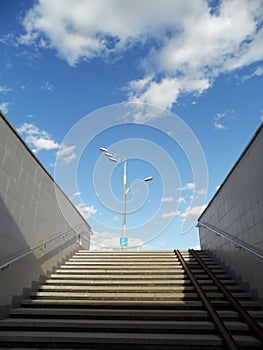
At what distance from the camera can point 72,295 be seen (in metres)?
4.31

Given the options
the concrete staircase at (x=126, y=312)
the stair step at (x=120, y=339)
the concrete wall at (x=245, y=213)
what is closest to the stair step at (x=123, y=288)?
the concrete staircase at (x=126, y=312)

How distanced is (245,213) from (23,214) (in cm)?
439

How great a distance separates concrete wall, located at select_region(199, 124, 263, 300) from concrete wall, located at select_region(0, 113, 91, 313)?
4.18 metres

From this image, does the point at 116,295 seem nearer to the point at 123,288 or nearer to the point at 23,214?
the point at 123,288

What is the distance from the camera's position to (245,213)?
4824 mm

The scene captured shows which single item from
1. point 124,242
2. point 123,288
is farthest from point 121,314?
point 124,242

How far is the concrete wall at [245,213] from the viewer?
4.22 m

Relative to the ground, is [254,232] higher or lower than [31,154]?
lower

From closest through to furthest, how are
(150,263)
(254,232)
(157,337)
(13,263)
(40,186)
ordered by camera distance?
(157,337) → (13,263) → (254,232) → (40,186) → (150,263)

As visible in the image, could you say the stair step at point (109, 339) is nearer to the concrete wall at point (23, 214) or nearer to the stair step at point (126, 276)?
the concrete wall at point (23, 214)

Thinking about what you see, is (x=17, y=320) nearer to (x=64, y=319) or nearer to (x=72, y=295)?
(x=64, y=319)

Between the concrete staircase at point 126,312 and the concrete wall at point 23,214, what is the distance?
0.40 m

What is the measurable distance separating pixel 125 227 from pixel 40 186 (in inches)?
297

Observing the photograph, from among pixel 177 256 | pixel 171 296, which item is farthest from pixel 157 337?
pixel 177 256
